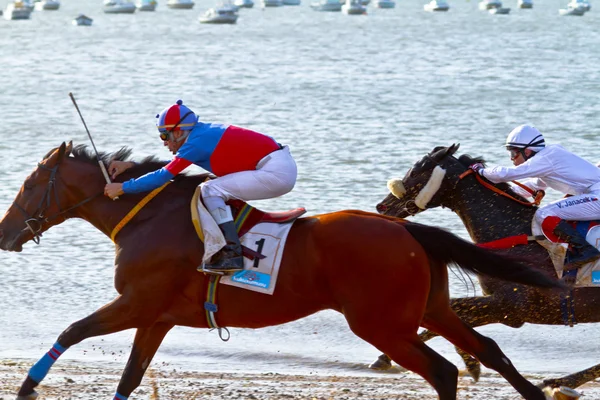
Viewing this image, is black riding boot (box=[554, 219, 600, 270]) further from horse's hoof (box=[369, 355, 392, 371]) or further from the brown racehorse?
horse's hoof (box=[369, 355, 392, 371])

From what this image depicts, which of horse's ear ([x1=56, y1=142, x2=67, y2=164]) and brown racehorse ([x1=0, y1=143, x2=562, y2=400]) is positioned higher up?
horse's ear ([x1=56, y1=142, x2=67, y2=164])

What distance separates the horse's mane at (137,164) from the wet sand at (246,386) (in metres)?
1.83

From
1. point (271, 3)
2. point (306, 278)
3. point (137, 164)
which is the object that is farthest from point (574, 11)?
point (306, 278)

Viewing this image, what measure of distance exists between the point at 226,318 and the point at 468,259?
1.79m

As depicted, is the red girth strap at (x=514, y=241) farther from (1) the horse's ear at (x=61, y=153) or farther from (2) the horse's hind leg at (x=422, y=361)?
(1) the horse's ear at (x=61, y=153)

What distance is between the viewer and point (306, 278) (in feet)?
23.6

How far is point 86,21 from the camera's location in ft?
338

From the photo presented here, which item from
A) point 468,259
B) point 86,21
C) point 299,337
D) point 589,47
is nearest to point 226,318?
point 468,259

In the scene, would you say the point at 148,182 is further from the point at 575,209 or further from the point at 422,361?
the point at 575,209

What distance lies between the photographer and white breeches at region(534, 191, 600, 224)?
851 centimetres

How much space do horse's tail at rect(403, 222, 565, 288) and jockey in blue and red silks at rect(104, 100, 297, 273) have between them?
3.56ft

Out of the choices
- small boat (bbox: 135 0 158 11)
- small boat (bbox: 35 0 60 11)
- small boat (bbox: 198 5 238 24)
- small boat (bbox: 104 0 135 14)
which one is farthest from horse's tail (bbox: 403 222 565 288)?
small boat (bbox: 35 0 60 11)

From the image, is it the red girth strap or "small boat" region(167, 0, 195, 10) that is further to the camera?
"small boat" region(167, 0, 195, 10)

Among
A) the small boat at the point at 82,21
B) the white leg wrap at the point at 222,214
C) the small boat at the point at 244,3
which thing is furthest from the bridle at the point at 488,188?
the small boat at the point at 244,3
